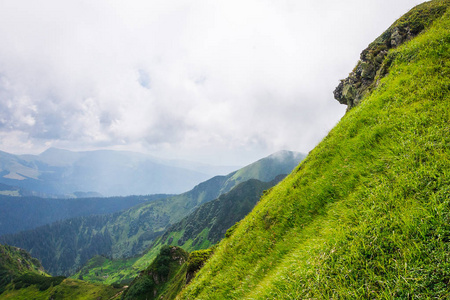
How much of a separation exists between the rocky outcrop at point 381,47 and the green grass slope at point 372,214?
51.0ft

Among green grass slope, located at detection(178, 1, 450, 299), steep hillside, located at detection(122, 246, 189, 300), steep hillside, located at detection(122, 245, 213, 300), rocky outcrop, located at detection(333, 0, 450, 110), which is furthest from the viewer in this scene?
steep hillside, located at detection(122, 246, 189, 300)

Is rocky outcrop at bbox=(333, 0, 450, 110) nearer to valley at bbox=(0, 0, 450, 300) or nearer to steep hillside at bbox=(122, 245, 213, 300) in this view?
valley at bbox=(0, 0, 450, 300)

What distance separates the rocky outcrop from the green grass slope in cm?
1555

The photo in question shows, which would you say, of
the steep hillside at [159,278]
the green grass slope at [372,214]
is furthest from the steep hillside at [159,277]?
the green grass slope at [372,214]

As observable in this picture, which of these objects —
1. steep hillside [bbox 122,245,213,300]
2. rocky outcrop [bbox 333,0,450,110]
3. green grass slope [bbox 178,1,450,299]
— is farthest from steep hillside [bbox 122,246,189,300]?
rocky outcrop [bbox 333,0,450,110]

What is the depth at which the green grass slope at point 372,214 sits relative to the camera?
15.7ft

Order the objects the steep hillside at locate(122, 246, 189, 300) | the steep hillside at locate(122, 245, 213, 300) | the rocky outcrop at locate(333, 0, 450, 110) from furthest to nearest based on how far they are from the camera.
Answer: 1. the steep hillside at locate(122, 246, 189, 300)
2. the steep hillside at locate(122, 245, 213, 300)
3. the rocky outcrop at locate(333, 0, 450, 110)

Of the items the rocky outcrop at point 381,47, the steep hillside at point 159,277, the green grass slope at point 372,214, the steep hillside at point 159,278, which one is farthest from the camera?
the steep hillside at point 159,277

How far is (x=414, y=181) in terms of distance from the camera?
21.1 feet

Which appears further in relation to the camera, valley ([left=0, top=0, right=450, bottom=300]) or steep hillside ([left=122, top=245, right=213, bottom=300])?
steep hillside ([left=122, top=245, right=213, bottom=300])

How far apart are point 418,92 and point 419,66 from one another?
10.4 feet

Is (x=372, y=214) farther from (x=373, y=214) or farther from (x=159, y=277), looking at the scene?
(x=159, y=277)

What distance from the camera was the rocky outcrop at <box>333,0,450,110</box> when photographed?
2684cm

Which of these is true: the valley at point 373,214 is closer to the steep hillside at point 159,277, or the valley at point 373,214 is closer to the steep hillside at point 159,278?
the steep hillside at point 159,278
